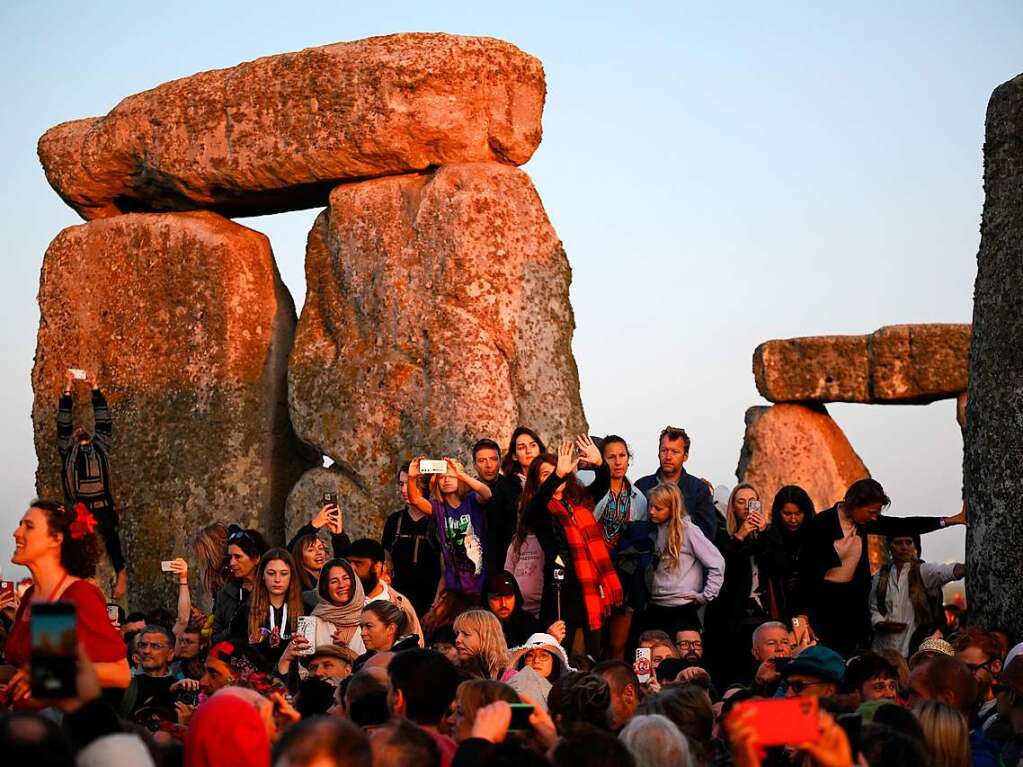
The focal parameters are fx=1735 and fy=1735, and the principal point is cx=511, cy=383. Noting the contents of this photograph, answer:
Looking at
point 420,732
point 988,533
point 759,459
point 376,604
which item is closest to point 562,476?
point 376,604

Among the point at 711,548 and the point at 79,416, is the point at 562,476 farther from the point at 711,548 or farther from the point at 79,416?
the point at 79,416

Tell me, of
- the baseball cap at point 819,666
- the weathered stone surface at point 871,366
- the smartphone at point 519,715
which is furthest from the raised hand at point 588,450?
the weathered stone surface at point 871,366

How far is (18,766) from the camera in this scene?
3.70m

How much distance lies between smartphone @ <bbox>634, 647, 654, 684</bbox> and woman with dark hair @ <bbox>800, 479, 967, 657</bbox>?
→ 56.5 inches

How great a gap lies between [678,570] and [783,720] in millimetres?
5592

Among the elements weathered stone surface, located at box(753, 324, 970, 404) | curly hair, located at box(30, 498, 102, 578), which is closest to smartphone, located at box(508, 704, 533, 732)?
curly hair, located at box(30, 498, 102, 578)

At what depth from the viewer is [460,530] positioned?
962 centimetres

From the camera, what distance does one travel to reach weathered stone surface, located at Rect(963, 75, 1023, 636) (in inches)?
336

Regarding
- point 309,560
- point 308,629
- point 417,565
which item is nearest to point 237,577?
point 309,560

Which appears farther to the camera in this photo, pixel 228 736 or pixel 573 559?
pixel 573 559

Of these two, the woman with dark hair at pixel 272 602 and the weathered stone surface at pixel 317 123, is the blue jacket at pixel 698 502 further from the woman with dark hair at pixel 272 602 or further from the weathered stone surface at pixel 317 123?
the weathered stone surface at pixel 317 123

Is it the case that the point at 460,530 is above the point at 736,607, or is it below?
above

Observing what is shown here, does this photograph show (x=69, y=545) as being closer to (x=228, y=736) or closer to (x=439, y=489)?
(x=228, y=736)

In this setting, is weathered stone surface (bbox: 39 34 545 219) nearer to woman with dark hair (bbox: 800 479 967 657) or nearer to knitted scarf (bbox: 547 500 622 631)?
knitted scarf (bbox: 547 500 622 631)
